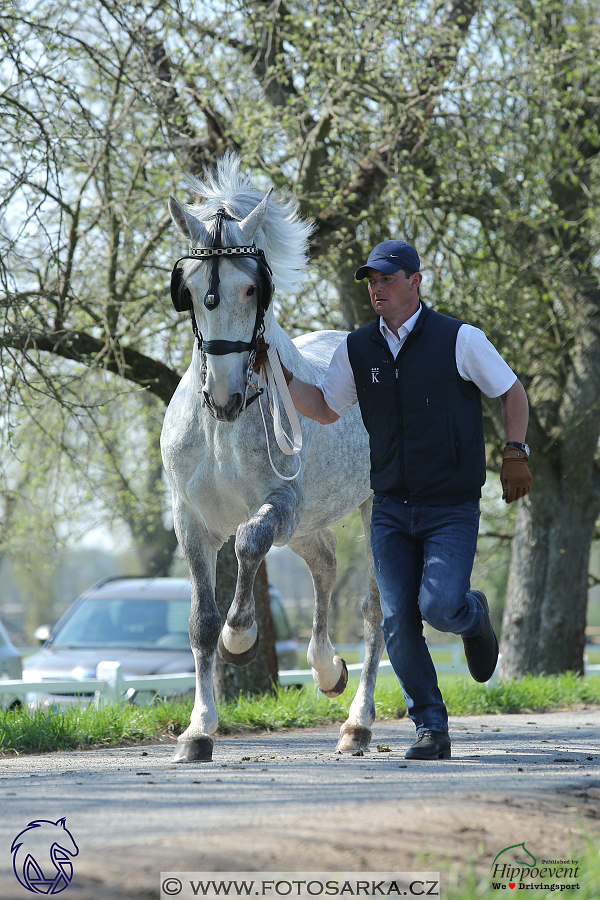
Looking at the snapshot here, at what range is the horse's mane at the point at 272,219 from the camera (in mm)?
4906

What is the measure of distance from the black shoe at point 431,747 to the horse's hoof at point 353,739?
654 millimetres

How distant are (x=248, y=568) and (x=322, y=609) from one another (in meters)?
2.35

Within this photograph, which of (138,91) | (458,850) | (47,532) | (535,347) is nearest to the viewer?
(458,850)

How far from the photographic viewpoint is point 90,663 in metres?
10.3

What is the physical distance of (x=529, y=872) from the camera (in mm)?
2668

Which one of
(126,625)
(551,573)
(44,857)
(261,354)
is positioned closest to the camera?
(44,857)

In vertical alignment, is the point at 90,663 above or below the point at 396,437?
below

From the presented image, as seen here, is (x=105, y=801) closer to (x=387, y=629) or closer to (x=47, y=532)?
(x=387, y=629)

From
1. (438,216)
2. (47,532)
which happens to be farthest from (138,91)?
→ (47,532)

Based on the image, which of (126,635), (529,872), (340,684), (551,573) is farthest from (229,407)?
(126,635)

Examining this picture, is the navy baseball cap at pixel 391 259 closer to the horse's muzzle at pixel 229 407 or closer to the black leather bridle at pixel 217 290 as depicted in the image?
the black leather bridle at pixel 217 290

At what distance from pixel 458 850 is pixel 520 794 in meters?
0.68

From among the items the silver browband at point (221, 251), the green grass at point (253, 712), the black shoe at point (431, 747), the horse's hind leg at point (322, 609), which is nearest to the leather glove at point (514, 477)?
the black shoe at point (431, 747)

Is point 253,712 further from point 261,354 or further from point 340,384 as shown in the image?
point 261,354
